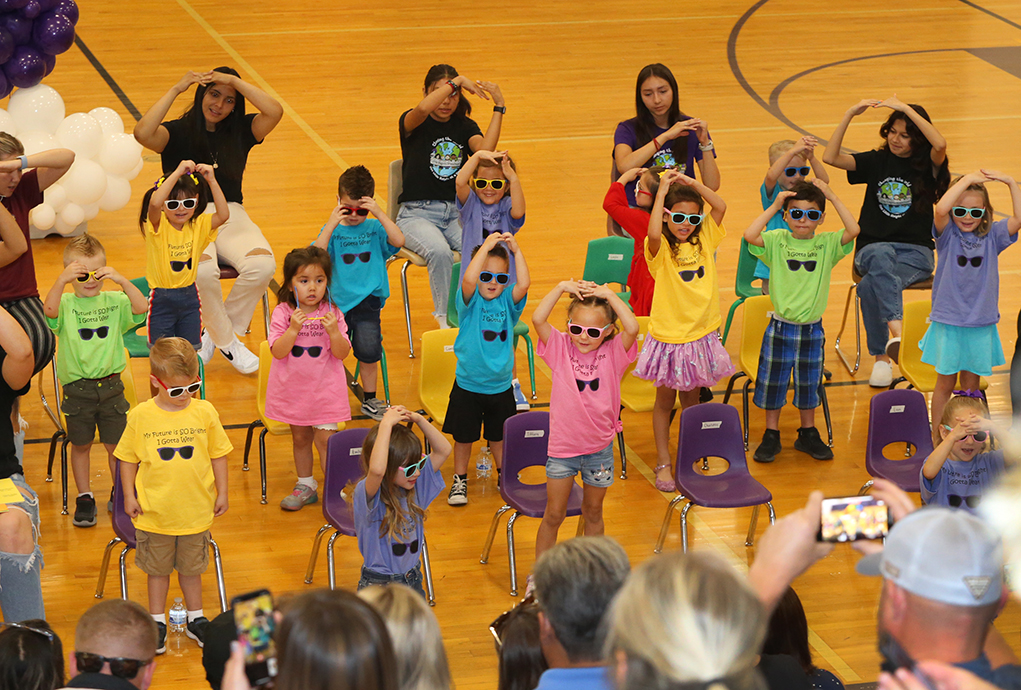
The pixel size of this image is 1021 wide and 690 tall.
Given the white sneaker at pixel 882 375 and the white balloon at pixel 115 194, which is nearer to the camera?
the white sneaker at pixel 882 375

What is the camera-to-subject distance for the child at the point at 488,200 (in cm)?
690

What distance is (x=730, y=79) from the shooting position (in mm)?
13680

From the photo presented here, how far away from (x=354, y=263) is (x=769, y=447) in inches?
104

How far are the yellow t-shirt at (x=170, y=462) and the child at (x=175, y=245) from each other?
1672mm

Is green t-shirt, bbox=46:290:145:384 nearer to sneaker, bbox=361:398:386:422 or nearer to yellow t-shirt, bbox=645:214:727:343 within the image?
sneaker, bbox=361:398:386:422

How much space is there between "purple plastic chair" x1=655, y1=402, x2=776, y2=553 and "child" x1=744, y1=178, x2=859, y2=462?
0.85 meters

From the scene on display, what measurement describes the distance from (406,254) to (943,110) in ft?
24.0

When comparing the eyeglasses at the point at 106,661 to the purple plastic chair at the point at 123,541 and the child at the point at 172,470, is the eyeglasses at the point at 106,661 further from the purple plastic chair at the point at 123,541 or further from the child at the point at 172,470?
the purple plastic chair at the point at 123,541

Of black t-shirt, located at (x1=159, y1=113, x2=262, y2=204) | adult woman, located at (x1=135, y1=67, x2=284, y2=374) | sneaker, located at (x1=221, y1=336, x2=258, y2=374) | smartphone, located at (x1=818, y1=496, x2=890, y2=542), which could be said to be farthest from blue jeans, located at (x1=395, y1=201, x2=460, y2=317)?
smartphone, located at (x1=818, y1=496, x2=890, y2=542)

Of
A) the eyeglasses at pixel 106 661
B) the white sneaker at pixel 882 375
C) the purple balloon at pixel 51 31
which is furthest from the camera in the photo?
the purple balloon at pixel 51 31

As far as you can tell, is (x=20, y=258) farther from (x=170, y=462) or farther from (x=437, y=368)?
(x=437, y=368)

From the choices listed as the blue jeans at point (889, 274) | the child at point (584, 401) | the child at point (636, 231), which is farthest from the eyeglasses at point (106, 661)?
the blue jeans at point (889, 274)

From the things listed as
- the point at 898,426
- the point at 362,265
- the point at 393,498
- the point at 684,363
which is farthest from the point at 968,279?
the point at 393,498

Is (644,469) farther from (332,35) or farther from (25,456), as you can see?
(332,35)
